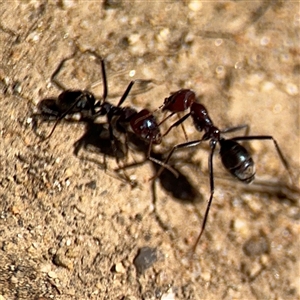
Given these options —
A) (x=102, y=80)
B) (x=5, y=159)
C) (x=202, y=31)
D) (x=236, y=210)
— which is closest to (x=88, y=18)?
(x=102, y=80)

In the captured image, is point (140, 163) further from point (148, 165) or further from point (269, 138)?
point (269, 138)

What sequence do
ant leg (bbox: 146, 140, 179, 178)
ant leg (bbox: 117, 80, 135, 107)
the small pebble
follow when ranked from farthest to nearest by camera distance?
1. ant leg (bbox: 117, 80, 135, 107)
2. ant leg (bbox: 146, 140, 179, 178)
3. the small pebble

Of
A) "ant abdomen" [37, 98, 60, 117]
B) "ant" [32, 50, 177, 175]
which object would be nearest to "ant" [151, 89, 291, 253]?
"ant" [32, 50, 177, 175]

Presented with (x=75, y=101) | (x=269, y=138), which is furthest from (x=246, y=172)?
(x=75, y=101)

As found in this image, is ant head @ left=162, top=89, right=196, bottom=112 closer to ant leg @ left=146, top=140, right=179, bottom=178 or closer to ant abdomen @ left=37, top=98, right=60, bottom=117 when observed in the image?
ant leg @ left=146, top=140, right=179, bottom=178

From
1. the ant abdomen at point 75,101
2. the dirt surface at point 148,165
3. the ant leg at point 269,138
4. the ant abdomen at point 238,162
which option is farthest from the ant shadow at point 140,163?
the ant leg at point 269,138

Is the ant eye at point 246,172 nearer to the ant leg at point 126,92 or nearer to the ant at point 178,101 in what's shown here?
the ant at point 178,101
